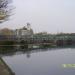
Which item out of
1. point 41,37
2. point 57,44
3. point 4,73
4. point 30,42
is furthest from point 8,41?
point 4,73

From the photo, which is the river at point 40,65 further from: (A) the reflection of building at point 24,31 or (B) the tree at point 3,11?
(A) the reflection of building at point 24,31

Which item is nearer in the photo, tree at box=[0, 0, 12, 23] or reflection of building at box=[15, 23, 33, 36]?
tree at box=[0, 0, 12, 23]

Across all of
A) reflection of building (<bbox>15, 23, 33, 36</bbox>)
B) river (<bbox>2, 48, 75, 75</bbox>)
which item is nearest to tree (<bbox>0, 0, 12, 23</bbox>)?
river (<bbox>2, 48, 75, 75</bbox>)

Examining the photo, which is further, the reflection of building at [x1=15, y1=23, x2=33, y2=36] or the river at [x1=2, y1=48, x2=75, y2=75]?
the reflection of building at [x1=15, y1=23, x2=33, y2=36]

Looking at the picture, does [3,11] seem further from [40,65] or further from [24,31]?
[24,31]

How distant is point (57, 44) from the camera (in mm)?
71125

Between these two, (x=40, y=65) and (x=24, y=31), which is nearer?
(x=40, y=65)

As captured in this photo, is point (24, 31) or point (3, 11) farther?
point (24, 31)

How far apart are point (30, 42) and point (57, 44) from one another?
10.8 m

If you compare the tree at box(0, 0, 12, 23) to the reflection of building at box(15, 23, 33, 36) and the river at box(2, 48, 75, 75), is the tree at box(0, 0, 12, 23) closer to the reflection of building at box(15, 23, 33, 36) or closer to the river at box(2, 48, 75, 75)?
the river at box(2, 48, 75, 75)

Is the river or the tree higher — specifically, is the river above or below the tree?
below

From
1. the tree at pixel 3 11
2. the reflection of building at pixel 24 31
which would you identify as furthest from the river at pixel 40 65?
the reflection of building at pixel 24 31

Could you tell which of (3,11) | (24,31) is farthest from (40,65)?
(24,31)

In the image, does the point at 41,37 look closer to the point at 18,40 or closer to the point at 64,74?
the point at 18,40
